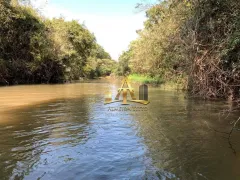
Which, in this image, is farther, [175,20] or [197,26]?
[175,20]

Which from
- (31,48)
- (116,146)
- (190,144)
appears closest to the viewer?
(116,146)

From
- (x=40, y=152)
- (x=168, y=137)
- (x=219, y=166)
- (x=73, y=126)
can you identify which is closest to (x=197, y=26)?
(x=168, y=137)

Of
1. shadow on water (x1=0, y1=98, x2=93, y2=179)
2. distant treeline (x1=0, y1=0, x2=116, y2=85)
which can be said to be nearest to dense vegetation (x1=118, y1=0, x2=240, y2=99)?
shadow on water (x1=0, y1=98, x2=93, y2=179)

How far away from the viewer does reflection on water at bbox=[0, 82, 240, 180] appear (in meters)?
4.04

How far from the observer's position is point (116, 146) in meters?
5.35

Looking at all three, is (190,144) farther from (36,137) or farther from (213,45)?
(213,45)

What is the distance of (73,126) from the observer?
7137 millimetres

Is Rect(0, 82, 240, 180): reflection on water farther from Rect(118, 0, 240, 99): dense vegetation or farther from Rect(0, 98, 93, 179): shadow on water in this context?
Rect(118, 0, 240, 99): dense vegetation

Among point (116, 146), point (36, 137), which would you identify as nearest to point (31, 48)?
point (36, 137)

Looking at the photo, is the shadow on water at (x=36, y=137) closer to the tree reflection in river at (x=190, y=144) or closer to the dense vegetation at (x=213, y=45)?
the tree reflection in river at (x=190, y=144)

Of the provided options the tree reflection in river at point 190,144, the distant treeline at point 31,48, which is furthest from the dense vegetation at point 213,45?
the distant treeline at point 31,48

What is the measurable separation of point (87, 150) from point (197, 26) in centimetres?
765

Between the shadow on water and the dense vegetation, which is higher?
the dense vegetation

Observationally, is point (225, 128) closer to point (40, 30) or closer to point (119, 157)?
point (119, 157)
